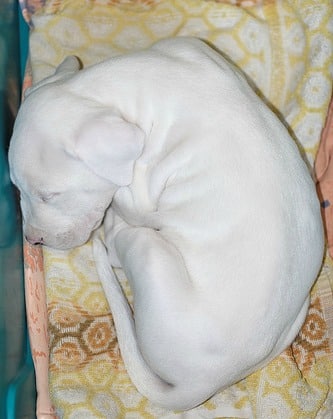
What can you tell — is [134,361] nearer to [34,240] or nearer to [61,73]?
[34,240]

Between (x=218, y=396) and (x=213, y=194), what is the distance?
81cm

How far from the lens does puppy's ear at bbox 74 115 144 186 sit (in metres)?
2.27

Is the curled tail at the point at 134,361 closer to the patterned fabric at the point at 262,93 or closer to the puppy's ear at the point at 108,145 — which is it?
the patterned fabric at the point at 262,93

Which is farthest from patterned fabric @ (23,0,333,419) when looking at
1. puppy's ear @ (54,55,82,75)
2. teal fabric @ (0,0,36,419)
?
puppy's ear @ (54,55,82,75)

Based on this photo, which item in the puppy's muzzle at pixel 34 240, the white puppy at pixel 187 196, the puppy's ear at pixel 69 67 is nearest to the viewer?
the white puppy at pixel 187 196

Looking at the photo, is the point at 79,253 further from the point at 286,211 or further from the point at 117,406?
the point at 286,211

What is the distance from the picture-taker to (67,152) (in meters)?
2.33

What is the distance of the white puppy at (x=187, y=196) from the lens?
7.42 ft

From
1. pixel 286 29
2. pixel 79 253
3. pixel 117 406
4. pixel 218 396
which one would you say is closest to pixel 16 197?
pixel 79 253

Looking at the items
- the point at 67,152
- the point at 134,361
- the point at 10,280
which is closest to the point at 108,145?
the point at 67,152

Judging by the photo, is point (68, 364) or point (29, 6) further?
point (29, 6)

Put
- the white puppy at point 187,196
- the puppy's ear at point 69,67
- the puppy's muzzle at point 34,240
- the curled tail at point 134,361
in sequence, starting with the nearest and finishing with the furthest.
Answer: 1. the white puppy at point 187,196
2. the curled tail at point 134,361
3. the puppy's muzzle at point 34,240
4. the puppy's ear at point 69,67

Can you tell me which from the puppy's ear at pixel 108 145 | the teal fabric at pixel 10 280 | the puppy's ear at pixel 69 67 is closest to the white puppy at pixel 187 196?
the puppy's ear at pixel 108 145

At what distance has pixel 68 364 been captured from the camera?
270 centimetres
